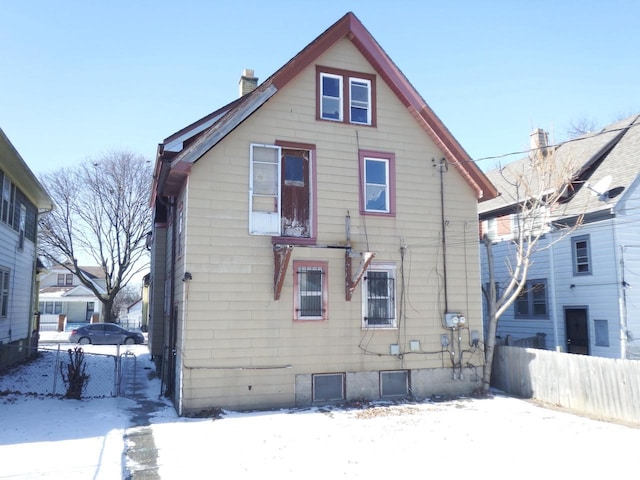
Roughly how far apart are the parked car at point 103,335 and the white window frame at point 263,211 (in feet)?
64.9

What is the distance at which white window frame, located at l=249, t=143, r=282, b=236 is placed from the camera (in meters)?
11.9

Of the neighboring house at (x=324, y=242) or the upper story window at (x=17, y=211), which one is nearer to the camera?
the neighboring house at (x=324, y=242)

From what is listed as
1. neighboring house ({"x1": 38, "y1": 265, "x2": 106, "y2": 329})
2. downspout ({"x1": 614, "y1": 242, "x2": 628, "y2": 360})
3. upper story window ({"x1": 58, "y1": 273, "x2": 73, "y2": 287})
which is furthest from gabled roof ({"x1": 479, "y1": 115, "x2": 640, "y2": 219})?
upper story window ({"x1": 58, "y1": 273, "x2": 73, "y2": 287})

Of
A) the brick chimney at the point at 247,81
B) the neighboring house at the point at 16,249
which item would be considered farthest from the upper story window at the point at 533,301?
the neighboring house at the point at 16,249

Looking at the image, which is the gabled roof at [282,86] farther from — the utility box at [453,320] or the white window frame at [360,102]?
the utility box at [453,320]

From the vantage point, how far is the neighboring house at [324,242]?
11383 mm

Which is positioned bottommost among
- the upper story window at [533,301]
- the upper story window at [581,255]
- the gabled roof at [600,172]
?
the upper story window at [533,301]

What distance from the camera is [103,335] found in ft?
93.6

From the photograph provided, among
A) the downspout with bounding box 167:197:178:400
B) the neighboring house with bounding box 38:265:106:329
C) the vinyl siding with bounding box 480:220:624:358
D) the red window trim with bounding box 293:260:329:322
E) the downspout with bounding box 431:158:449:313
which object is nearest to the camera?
the red window trim with bounding box 293:260:329:322

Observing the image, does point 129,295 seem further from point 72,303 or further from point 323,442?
point 323,442

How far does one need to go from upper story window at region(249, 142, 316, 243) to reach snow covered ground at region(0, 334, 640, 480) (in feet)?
13.7

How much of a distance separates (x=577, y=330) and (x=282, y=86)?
44.2ft

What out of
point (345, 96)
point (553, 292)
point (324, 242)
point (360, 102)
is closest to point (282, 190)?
point (324, 242)

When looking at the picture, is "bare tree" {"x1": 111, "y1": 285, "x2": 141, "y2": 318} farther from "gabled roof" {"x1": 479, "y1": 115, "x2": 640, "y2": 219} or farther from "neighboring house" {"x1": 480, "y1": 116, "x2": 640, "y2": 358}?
"gabled roof" {"x1": 479, "y1": 115, "x2": 640, "y2": 219}
